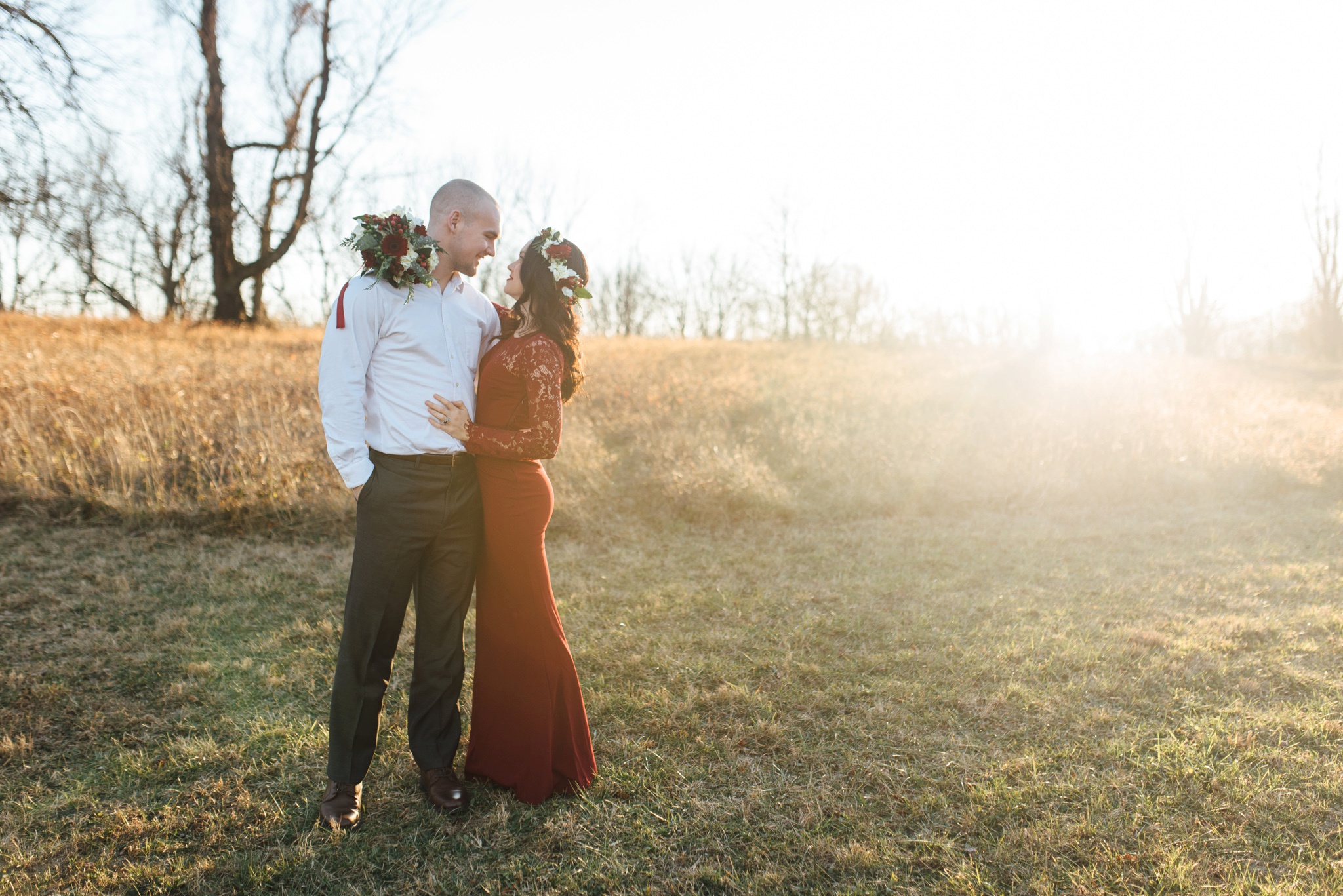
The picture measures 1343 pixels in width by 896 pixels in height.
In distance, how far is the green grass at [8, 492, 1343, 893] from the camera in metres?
2.76

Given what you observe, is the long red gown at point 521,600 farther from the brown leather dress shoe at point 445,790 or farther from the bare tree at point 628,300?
the bare tree at point 628,300

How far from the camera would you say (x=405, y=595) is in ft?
9.62

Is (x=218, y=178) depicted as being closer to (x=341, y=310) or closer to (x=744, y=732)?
(x=341, y=310)

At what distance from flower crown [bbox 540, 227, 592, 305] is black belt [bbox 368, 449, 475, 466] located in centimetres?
78

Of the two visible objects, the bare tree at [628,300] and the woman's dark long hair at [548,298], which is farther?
the bare tree at [628,300]

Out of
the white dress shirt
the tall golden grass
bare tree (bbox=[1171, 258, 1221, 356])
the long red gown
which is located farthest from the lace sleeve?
bare tree (bbox=[1171, 258, 1221, 356])

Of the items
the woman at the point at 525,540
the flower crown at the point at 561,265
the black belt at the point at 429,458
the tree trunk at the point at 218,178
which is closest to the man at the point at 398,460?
the black belt at the point at 429,458

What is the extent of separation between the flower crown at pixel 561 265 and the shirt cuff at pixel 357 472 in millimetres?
1012

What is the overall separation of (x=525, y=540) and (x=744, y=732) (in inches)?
63.9

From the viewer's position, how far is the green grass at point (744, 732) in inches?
109

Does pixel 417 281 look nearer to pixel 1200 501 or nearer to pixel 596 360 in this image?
pixel 1200 501

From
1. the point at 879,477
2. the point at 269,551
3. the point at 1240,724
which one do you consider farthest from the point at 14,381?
the point at 1240,724

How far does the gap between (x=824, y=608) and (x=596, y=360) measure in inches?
435

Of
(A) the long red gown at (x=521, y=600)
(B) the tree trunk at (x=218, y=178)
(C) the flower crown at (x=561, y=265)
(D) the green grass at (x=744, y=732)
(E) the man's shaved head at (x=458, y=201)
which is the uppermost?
(B) the tree trunk at (x=218, y=178)
